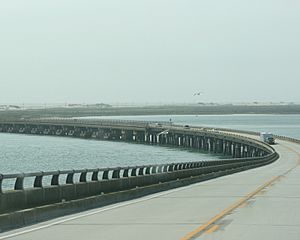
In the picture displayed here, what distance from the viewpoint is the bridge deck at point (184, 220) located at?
14.7 meters

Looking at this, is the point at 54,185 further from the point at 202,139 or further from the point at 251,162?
the point at 202,139

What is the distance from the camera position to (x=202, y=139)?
5399 inches

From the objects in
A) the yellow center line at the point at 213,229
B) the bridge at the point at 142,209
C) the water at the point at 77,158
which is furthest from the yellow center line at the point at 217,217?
the water at the point at 77,158

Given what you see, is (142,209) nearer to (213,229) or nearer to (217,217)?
(217,217)

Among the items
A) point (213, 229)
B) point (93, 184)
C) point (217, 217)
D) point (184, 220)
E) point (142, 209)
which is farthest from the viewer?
point (93, 184)

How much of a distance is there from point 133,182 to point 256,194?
181 inches

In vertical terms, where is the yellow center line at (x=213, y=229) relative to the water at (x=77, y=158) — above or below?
above

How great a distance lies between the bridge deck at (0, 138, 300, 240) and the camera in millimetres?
14680

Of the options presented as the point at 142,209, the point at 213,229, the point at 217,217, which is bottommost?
the point at 142,209

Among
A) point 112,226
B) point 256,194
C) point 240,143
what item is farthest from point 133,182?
point 240,143

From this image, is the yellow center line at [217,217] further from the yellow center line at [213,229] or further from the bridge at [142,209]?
the yellow center line at [213,229]

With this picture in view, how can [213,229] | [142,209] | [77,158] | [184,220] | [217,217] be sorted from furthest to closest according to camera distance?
[77,158], [142,209], [217,217], [184,220], [213,229]

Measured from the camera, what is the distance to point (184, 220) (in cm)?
1755

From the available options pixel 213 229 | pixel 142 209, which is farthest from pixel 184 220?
pixel 142 209
